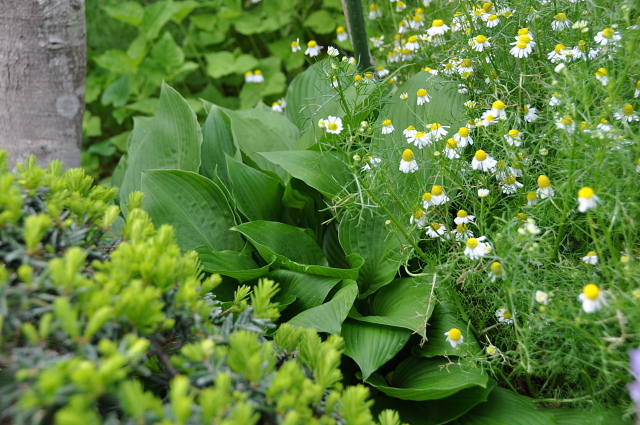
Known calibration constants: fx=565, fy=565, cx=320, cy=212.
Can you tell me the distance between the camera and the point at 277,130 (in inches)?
94.3

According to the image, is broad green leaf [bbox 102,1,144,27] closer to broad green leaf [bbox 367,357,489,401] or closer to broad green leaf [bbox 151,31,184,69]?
broad green leaf [bbox 151,31,184,69]

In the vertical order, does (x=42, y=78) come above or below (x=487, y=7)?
below

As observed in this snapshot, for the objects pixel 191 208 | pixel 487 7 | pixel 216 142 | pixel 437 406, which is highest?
pixel 487 7

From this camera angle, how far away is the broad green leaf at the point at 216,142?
2299 mm

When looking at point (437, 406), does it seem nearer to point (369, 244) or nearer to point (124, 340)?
point (369, 244)

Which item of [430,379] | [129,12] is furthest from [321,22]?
[430,379]

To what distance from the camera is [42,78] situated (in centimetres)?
234

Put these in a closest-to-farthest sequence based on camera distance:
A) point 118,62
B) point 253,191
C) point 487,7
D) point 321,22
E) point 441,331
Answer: point 441,331
point 487,7
point 253,191
point 118,62
point 321,22

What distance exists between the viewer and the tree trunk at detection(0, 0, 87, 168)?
2232 millimetres

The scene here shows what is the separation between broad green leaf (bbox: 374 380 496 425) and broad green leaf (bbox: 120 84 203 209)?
1.19m

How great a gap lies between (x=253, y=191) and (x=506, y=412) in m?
1.10

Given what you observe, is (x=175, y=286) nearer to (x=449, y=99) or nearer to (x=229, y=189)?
(x=229, y=189)

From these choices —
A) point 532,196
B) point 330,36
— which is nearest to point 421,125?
point 532,196

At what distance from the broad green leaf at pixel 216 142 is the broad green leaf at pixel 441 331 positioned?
1.07 m
